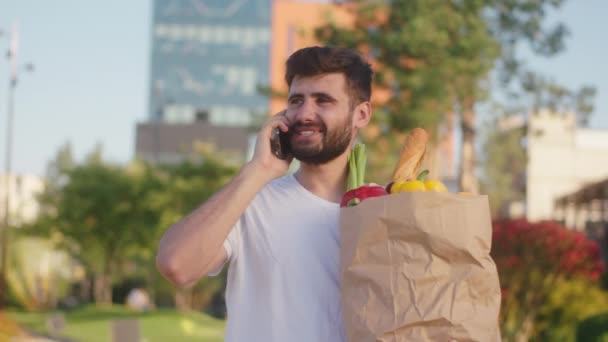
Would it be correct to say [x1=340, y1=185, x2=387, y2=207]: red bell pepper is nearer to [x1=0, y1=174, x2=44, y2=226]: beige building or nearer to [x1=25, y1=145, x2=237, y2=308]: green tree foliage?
[x1=25, y1=145, x2=237, y2=308]: green tree foliage

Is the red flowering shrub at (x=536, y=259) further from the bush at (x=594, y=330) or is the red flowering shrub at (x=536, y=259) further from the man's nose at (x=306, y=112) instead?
the man's nose at (x=306, y=112)

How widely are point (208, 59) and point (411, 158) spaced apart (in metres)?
117

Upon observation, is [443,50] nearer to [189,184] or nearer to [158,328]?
[158,328]

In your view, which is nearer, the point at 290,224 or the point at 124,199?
the point at 290,224

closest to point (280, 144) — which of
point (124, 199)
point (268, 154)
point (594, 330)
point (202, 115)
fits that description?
point (268, 154)

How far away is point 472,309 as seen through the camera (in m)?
3.15

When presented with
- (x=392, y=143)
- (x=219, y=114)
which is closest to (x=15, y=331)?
(x=392, y=143)

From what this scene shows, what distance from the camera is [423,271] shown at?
3.14m

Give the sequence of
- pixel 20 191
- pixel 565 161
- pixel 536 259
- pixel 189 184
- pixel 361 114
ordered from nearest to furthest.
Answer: pixel 361 114 < pixel 536 259 < pixel 189 184 < pixel 565 161 < pixel 20 191

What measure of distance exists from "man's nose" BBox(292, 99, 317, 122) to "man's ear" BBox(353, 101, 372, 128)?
20 centimetres

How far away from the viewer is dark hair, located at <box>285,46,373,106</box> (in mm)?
3594

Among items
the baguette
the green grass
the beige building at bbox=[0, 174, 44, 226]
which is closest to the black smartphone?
the baguette

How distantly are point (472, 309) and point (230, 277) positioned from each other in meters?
0.85

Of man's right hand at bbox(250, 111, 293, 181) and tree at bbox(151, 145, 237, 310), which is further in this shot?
tree at bbox(151, 145, 237, 310)
